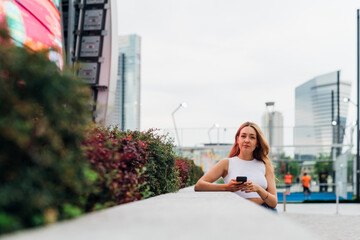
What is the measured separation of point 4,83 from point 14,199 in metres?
0.68

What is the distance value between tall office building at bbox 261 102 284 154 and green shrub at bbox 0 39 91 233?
3225 centimetres

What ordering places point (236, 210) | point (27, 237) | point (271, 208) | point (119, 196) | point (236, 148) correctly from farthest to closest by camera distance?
point (236, 148), point (271, 208), point (119, 196), point (236, 210), point (27, 237)

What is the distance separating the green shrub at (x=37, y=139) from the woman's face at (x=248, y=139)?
3574mm

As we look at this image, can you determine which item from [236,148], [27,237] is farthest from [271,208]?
[27,237]

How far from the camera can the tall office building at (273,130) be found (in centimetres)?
3447

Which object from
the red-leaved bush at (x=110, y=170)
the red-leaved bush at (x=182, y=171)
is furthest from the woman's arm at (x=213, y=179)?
the red-leaved bush at (x=182, y=171)

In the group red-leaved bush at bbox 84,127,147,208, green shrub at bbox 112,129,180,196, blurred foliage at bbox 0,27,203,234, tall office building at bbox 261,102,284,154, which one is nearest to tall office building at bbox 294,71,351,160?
tall office building at bbox 261,102,284,154

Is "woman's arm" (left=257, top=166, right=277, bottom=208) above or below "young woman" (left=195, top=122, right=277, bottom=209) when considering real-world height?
below

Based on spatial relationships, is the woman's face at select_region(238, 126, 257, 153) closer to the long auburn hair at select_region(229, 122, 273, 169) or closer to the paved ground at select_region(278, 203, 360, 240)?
the long auburn hair at select_region(229, 122, 273, 169)

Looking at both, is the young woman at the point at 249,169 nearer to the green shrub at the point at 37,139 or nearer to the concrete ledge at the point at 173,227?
the concrete ledge at the point at 173,227

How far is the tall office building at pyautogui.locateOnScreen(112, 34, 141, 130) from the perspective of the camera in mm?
127819

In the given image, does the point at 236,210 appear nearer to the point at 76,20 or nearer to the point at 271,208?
the point at 271,208

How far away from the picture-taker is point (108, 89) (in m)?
21.7

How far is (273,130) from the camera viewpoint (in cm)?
3450
